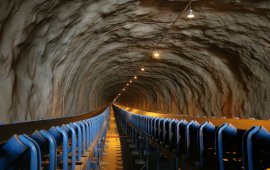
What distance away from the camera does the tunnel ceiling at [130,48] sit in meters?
7.02

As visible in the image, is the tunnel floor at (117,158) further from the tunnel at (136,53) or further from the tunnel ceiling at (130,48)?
the tunnel ceiling at (130,48)

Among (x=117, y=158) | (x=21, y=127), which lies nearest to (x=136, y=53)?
(x=117, y=158)

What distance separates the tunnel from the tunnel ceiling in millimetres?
27

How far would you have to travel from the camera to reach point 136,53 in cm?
1736

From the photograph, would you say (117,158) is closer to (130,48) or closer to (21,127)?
(130,48)

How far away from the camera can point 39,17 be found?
7.11 metres

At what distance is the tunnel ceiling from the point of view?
7.02 metres

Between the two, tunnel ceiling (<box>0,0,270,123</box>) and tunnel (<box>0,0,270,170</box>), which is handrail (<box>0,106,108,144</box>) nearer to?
tunnel (<box>0,0,270,170</box>)

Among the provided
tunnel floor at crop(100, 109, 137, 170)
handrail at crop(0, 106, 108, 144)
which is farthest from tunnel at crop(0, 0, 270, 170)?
tunnel floor at crop(100, 109, 137, 170)

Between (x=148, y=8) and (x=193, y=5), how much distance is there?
1.26 meters

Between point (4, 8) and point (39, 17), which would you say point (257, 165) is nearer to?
point (4, 8)

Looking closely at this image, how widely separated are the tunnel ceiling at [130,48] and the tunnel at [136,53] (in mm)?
27

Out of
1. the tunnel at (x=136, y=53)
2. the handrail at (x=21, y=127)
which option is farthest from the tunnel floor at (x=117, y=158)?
the handrail at (x=21, y=127)

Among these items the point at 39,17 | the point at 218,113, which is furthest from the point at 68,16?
the point at 218,113
